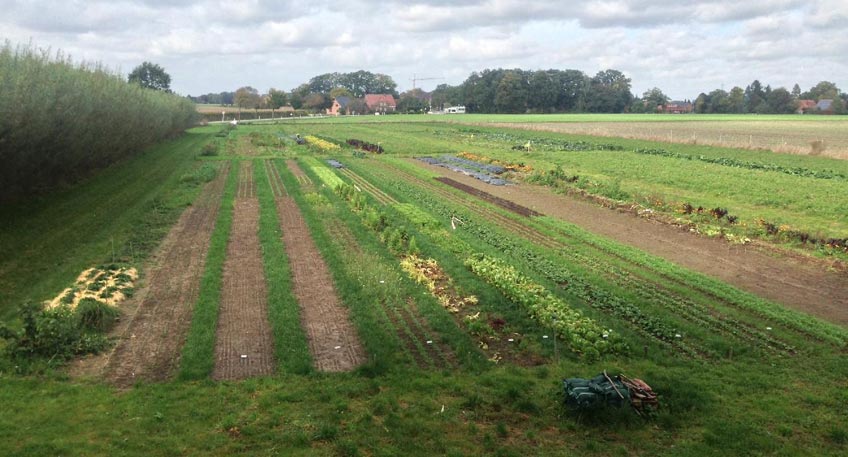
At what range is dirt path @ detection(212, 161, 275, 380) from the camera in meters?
11.6

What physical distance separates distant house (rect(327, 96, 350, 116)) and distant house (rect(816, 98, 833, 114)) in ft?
381

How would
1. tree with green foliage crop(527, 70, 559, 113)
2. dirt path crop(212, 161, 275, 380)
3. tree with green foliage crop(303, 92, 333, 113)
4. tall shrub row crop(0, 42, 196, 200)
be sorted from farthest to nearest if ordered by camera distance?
1. tree with green foliage crop(303, 92, 333, 113)
2. tree with green foliage crop(527, 70, 559, 113)
3. tall shrub row crop(0, 42, 196, 200)
4. dirt path crop(212, 161, 275, 380)

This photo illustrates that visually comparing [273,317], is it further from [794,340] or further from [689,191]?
[689,191]

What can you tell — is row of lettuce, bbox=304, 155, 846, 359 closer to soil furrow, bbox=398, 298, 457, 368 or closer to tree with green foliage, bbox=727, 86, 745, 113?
soil furrow, bbox=398, 298, 457, 368

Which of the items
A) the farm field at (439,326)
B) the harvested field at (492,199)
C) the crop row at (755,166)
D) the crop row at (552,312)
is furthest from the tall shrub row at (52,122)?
the crop row at (755,166)

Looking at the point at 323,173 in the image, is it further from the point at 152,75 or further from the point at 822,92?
the point at 822,92

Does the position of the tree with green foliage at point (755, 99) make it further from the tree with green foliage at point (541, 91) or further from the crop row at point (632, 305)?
the crop row at point (632, 305)

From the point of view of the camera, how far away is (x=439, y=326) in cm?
1352

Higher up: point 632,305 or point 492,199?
point 492,199

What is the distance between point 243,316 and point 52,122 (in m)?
14.8

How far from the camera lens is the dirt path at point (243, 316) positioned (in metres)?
11.6

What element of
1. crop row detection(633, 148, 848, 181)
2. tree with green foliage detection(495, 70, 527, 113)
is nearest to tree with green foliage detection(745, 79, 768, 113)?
tree with green foliage detection(495, 70, 527, 113)

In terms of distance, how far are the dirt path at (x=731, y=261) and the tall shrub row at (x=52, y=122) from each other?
64.5ft

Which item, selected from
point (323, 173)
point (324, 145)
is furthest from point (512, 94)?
point (323, 173)
